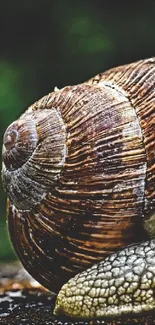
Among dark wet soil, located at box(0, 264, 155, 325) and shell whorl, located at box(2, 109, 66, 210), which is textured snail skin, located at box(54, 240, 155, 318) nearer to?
dark wet soil, located at box(0, 264, 155, 325)

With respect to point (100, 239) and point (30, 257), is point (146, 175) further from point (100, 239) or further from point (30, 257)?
point (30, 257)

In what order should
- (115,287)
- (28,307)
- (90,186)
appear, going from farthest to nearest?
(28,307)
(90,186)
(115,287)

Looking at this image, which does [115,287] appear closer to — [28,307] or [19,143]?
[28,307]

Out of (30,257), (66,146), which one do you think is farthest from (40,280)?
(66,146)

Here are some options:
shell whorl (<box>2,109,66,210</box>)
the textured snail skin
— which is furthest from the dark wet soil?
shell whorl (<box>2,109,66,210</box>)

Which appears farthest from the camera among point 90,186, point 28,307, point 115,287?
point 28,307

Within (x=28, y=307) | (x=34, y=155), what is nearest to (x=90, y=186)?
(x=34, y=155)

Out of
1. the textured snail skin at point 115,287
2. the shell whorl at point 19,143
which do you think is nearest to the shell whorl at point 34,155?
the shell whorl at point 19,143
